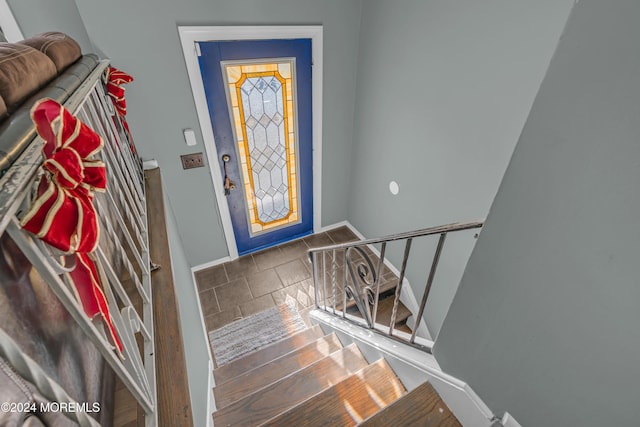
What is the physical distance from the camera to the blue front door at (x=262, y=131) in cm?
229

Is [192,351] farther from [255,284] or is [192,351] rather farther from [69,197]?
[255,284]

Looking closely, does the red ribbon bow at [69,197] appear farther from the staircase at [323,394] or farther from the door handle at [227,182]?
the door handle at [227,182]

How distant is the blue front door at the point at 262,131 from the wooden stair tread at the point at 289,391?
1.76 meters

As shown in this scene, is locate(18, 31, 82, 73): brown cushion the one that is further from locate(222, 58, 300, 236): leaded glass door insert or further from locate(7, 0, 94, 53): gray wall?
locate(222, 58, 300, 236): leaded glass door insert

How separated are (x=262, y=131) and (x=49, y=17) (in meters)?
1.54

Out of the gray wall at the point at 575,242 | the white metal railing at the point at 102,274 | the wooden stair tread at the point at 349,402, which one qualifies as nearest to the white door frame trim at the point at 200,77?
the white metal railing at the point at 102,274

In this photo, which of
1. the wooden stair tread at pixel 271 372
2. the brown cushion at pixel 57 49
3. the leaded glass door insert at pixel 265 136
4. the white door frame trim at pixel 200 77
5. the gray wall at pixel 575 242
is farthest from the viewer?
the leaded glass door insert at pixel 265 136

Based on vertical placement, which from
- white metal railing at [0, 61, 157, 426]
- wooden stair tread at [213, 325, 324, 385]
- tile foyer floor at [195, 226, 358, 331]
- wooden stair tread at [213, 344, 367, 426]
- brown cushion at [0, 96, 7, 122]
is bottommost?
tile foyer floor at [195, 226, 358, 331]

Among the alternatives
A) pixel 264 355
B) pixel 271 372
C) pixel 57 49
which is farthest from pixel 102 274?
pixel 264 355

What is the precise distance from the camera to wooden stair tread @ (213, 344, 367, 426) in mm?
1567

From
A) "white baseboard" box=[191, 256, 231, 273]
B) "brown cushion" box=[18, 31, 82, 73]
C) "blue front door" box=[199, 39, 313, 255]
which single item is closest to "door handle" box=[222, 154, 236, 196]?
"blue front door" box=[199, 39, 313, 255]

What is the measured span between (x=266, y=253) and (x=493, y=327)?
2746 millimetres

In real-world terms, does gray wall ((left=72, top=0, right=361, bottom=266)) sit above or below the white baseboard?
above

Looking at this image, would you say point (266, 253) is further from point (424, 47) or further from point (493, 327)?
point (493, 327)
